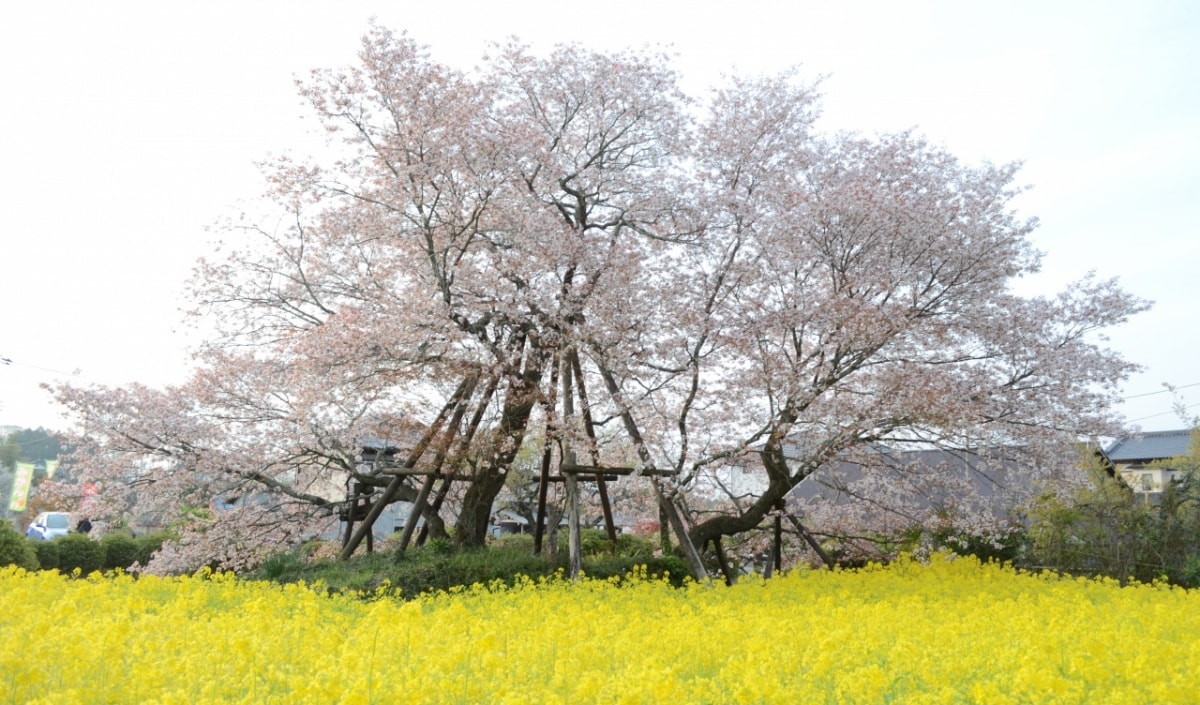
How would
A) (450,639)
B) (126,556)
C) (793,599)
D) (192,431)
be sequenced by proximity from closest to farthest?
(450,639), (793,599), (192,431), (126,556)

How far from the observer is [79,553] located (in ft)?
63.5

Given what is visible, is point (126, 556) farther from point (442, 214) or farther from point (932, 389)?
point (932, 389)

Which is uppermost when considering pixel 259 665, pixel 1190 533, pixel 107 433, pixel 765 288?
pixel 765 288

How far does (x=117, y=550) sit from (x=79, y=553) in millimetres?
1023

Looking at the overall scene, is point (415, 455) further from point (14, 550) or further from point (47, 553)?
point (47, 553)

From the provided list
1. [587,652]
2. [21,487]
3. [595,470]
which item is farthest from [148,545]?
[587,652]

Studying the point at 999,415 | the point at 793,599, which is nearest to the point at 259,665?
the point at 793,599

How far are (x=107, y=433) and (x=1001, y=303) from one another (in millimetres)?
12443

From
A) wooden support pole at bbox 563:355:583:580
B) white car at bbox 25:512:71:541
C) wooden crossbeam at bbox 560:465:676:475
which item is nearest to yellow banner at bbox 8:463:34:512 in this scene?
white car at bbox 25:512:71:541

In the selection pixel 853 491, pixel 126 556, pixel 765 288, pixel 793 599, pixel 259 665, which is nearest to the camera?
pixel 259 665

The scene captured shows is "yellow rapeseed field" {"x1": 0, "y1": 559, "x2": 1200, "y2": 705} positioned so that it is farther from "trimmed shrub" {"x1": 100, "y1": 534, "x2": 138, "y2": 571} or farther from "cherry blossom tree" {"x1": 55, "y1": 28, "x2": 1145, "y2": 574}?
"trimmed shrub" {"x1": 100, "y1": 534, "x2": 138, "y2": 571}

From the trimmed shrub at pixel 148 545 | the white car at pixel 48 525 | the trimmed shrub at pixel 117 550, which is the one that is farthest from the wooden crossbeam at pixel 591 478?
the white car at pixel 48 525

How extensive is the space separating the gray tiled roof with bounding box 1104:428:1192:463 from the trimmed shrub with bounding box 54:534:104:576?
29.4m

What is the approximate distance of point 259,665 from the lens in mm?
4984
